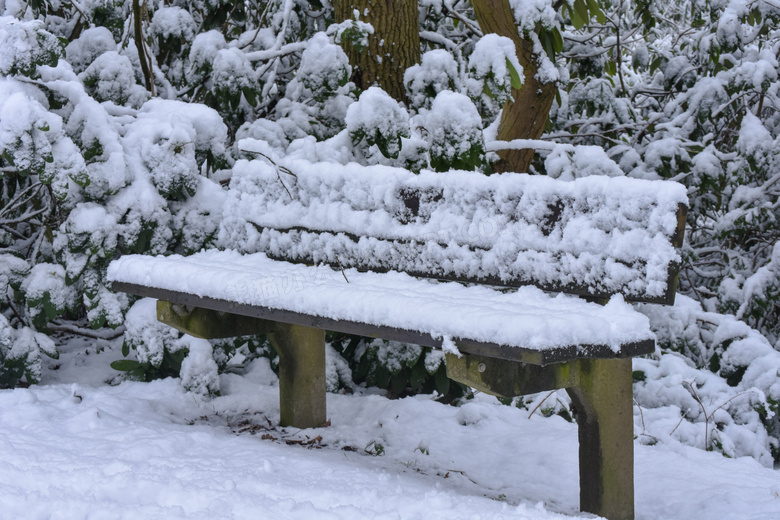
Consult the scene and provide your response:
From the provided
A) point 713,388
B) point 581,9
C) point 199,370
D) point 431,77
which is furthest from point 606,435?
point 581,9

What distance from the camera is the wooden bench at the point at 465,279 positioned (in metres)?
1.82

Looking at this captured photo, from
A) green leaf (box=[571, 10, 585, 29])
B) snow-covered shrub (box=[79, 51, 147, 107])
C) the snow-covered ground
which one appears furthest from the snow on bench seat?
green leaf (box=[571, 10, 585, 29])

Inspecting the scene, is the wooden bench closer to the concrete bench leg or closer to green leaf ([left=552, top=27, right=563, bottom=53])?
the concrete bench leg

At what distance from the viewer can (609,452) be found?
202 centimetres

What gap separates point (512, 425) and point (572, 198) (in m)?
1.30

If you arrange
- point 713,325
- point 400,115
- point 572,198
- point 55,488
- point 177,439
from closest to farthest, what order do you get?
point 55,488, point 572,198, point 177,439, point 400,115, point 713,325

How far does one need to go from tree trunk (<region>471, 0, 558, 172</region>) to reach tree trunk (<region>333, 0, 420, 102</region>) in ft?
1.60

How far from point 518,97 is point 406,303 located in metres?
2.00

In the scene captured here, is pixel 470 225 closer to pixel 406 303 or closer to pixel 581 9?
pixel 406 303

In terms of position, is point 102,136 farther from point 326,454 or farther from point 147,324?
point 326,454

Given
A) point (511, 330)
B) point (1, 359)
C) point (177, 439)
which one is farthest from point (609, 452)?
point (1, 359)

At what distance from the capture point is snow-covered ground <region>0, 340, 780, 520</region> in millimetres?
1900

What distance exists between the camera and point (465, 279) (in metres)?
2.32

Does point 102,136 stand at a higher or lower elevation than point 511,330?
higher
